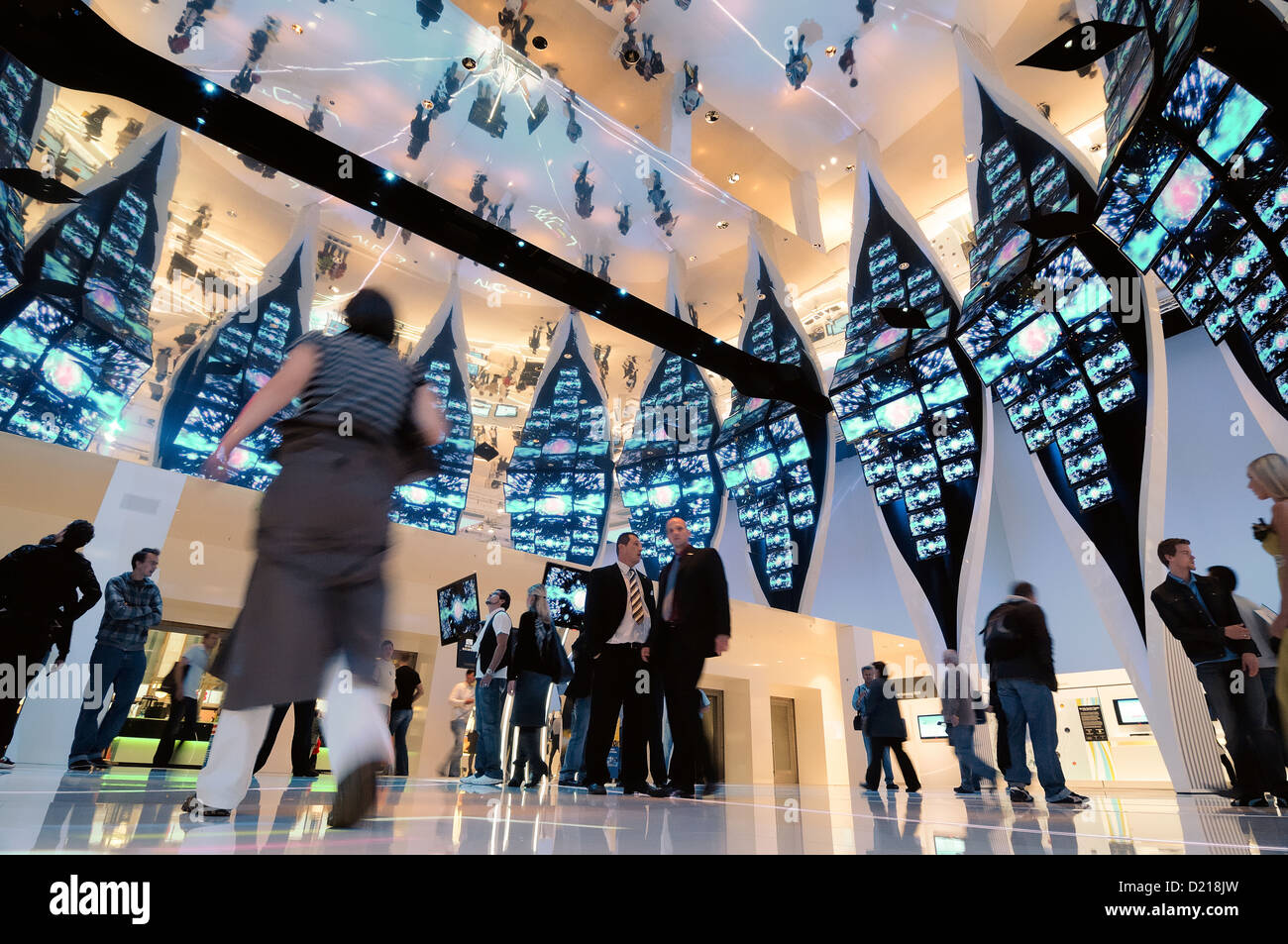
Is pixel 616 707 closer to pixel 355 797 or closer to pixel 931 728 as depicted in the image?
pixel 355 797

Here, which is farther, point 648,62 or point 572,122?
point 572,122

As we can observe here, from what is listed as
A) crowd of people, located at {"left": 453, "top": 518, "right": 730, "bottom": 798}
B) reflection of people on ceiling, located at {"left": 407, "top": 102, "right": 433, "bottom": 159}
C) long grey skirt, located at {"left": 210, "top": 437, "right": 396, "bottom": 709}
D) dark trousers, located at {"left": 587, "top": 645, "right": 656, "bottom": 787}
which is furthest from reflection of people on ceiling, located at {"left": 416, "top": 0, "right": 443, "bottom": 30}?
long grey skirt, located at {"left": 210, "top": 437, "right": 396, "bottom": 709}

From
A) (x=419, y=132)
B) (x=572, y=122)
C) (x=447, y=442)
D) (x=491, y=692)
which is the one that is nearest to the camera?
(x=491, y=692)

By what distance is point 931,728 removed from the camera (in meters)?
9.84

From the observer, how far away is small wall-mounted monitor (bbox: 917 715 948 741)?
9.66 metres

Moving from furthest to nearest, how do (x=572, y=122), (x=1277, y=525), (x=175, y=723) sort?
(x=572, y=122), (x=175, y=723), (x=1277, y=525)

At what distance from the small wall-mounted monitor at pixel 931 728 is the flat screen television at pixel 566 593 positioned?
603 centimetres

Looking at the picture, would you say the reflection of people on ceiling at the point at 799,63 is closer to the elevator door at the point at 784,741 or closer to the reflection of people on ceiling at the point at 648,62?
the reflection of people on ceiling at the point at 648,62

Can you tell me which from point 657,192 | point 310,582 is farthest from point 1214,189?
point 657,192

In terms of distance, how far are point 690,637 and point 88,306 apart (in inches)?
429

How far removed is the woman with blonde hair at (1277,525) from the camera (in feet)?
8.37

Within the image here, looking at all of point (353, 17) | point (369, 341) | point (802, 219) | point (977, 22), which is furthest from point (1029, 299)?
point (353, 17)

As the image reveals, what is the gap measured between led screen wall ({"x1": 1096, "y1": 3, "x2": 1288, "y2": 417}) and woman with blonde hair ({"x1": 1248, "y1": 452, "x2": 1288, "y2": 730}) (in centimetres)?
383
